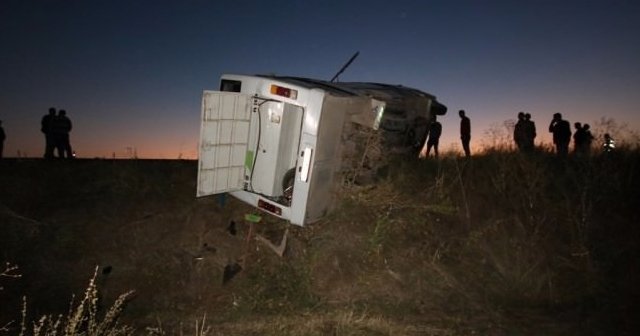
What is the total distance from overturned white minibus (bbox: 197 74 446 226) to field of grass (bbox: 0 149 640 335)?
0.70m

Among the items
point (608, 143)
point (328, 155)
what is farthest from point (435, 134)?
point (328, 155)

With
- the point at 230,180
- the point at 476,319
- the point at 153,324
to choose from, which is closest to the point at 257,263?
the point at 230,180

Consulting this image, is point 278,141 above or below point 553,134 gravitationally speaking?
below

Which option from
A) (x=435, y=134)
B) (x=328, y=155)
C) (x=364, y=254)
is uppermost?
(x=435, y=134)

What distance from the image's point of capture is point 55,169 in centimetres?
971

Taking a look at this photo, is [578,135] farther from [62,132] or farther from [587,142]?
[62,132]

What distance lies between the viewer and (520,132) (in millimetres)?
11508

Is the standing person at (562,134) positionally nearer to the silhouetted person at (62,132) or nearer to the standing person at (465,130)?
the standing person at (465,130)

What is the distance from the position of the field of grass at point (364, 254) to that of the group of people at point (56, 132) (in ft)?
7.48

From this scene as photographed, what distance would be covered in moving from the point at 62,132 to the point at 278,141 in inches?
291

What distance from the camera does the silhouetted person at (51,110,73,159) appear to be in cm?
1129

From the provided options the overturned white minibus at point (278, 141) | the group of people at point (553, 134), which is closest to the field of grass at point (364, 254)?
the overturned white minibus at point (278, 141)

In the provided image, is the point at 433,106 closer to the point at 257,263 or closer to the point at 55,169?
the point at 257,263

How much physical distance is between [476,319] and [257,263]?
130 inches
